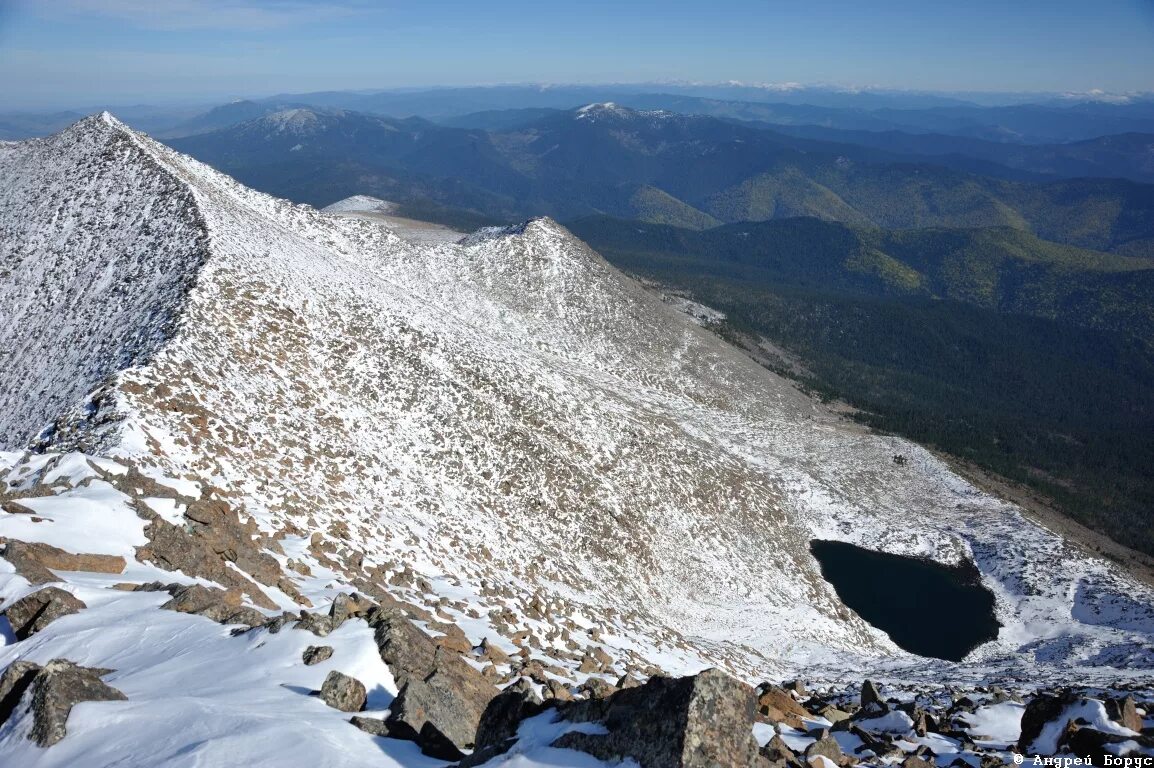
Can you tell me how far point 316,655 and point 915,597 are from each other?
181ft

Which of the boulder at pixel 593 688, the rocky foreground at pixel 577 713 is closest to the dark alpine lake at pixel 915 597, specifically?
the rocky foreground at pixel 577 713

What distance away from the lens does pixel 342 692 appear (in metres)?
10.6

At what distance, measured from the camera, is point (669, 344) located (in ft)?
255

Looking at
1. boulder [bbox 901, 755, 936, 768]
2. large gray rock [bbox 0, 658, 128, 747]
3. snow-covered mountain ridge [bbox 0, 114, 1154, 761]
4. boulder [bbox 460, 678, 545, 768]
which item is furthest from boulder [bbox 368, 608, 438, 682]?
boulder [bbox 901, 755, 936, 768]

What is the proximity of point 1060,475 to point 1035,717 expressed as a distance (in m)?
129

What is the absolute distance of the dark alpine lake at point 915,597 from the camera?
4822cm

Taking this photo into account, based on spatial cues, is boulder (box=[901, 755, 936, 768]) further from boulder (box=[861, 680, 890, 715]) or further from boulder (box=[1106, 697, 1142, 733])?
boulder (box=[861, 680, 890, 715])

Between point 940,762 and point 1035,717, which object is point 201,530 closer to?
point 940,762

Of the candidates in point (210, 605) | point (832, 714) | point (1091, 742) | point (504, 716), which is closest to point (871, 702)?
point (832, 714)

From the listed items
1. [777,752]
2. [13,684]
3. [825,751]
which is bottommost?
[825,751]

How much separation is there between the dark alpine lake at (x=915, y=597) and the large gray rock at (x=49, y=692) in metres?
49.7

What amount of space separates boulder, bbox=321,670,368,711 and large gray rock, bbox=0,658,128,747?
9.66 ft

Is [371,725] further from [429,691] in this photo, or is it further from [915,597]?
[915,597]

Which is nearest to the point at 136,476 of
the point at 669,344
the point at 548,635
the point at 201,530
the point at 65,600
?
the point at 201,530
